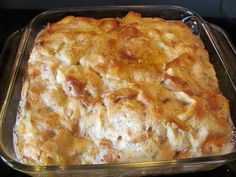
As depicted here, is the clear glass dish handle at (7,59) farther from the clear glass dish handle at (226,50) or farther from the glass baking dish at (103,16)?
the clear glass dish handle at (226,50)

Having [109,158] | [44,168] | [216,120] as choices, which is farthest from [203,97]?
[44,168]

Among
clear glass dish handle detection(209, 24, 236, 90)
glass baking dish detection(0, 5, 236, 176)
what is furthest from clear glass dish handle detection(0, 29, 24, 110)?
clear glass dish handle detection(209, 24, 236, 90)

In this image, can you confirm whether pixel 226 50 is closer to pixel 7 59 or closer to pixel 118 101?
pixel 118 101

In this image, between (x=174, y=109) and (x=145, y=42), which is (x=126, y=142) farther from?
(x=145, y=42)

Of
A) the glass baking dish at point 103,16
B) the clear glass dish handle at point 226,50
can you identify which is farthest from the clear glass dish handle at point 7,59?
the clear glass dish handle at point 226,50

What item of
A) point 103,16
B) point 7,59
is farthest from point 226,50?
point 7,59
